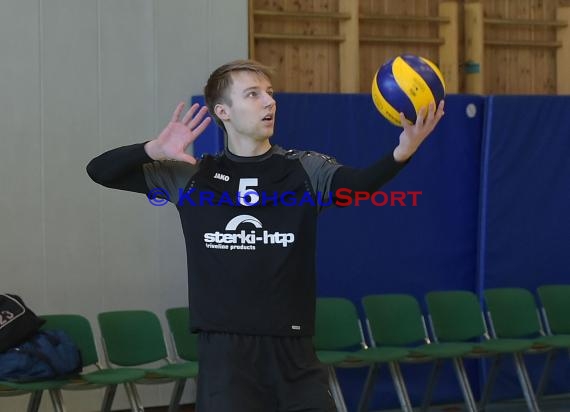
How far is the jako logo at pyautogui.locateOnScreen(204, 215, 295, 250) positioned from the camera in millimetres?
3477

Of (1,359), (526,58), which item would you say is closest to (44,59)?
(1,359)

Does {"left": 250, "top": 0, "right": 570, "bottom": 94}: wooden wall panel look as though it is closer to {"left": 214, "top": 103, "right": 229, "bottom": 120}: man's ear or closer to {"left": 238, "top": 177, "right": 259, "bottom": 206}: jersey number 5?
{"left": 214, "top": 103, "right": 229, "bottom": 120}: man's ear

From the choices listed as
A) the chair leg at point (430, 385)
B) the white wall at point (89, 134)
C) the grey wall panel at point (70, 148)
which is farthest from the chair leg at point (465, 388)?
the grey wall panel at point (70, 148)

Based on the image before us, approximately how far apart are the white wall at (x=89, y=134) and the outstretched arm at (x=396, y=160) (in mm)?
4349

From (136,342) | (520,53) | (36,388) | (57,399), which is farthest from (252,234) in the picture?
(520,53)

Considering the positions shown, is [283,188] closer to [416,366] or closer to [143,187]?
[143,187]

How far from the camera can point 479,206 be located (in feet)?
27.0

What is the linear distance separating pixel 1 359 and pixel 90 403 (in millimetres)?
1690

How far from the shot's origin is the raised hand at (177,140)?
347cm

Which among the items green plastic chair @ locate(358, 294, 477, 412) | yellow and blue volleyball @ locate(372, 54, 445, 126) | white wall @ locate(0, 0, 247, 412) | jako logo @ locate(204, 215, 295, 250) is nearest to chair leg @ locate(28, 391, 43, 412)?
white wall @ locate(0, 0, 247, 412)

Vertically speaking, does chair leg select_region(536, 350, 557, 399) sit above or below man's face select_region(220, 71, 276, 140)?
below

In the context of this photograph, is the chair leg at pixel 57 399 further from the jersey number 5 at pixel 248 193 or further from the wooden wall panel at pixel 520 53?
the wooden wall panel at pixel 520 53

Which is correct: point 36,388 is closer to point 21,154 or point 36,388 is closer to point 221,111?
point 21,154

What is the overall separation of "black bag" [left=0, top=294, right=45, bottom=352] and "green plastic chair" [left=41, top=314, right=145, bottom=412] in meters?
0.31
